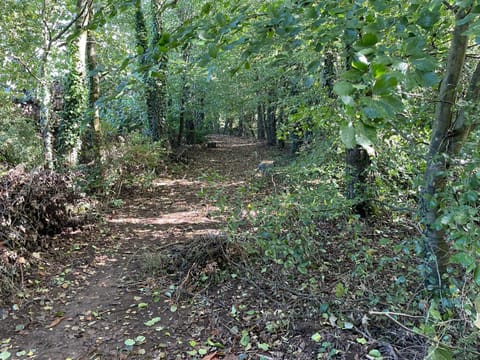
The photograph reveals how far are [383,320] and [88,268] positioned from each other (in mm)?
3558

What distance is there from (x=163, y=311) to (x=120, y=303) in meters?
0.54

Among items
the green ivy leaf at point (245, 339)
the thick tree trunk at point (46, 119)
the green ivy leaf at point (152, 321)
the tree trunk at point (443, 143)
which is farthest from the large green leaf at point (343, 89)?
the thick tree trunk at point (46, 119)

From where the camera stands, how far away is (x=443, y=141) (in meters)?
2.33

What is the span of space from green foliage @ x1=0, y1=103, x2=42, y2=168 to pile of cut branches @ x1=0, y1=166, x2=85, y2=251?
819 mm

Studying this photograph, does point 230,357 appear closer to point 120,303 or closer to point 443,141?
point 120,303

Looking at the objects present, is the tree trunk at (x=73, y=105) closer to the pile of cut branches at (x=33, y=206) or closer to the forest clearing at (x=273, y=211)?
the forest clearing at (x=273, y=211)

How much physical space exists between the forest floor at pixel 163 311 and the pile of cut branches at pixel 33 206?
267 millimetres

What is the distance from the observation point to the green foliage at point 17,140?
17.9 ft

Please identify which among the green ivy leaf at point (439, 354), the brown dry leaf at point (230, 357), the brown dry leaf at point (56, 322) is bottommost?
the brown dry leaf at point (230, 357)

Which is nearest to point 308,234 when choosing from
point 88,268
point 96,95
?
point 88,268

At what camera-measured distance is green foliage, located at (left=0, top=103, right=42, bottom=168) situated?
5.45m

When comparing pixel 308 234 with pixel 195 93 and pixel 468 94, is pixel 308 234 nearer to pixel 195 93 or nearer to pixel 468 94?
pixel 468 94

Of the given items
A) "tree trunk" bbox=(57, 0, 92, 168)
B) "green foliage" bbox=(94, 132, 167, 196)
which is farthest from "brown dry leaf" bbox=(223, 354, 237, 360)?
"tree trunk" bbox=(57, 0, 92, 168)

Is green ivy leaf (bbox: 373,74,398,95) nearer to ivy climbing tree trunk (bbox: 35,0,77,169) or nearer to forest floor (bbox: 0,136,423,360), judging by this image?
forest floor (bbox: 0,136,423,360)
